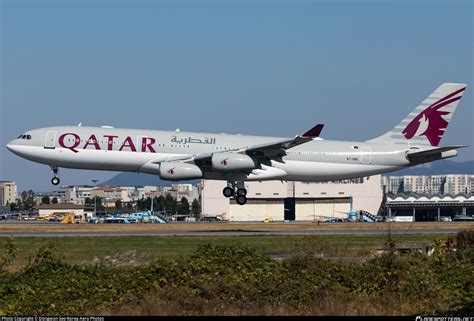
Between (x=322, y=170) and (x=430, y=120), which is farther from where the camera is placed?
(x=430, y=120)

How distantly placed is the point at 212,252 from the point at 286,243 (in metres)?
17.7

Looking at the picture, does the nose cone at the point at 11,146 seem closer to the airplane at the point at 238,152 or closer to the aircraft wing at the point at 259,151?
the airplane at the point at 238,152

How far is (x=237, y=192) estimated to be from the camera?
61500 millimetres

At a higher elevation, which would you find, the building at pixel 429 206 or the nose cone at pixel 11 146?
the nose cone at pixel 11 146

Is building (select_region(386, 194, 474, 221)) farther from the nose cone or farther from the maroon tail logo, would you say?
the nose cone

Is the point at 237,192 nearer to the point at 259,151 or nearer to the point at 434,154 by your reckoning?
the point at 259,151

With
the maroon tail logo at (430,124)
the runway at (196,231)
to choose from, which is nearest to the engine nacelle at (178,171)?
the runway at (196,231)

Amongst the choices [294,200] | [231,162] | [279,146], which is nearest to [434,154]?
[279,146]

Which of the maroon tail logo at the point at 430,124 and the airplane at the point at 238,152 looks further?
the maroon tail logo at the point at 430,124

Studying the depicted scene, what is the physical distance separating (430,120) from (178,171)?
1915cm

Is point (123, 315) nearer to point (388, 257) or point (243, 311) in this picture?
point (243, 311)

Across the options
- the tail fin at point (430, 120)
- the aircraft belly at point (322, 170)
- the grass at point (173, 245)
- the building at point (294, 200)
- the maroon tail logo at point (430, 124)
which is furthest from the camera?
the building at point (294, 200)

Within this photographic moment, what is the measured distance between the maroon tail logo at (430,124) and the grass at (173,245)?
668 inches

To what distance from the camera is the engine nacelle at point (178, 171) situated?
58.2 m
